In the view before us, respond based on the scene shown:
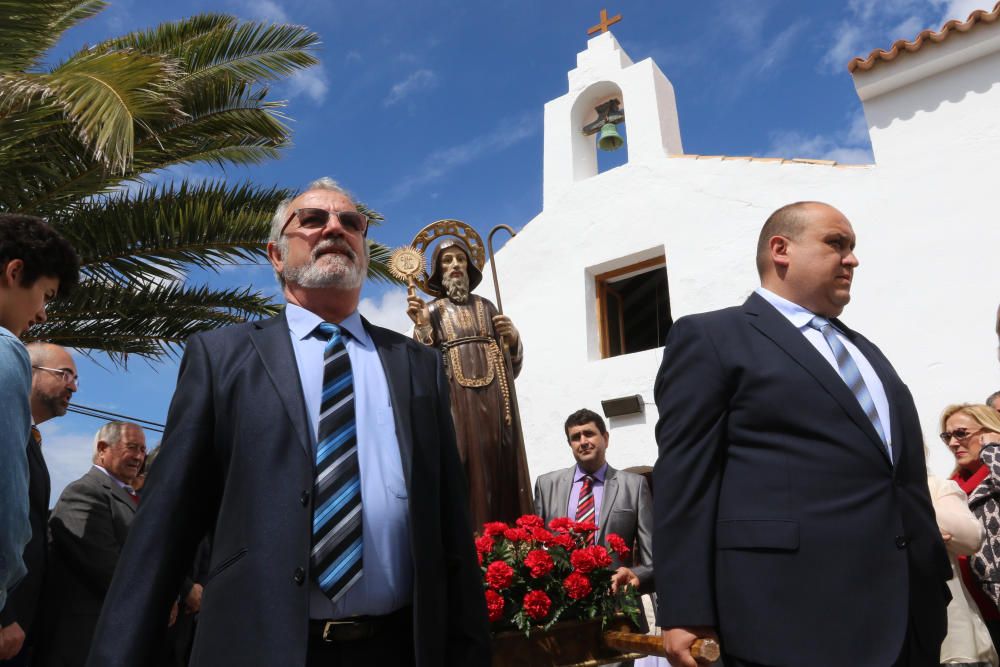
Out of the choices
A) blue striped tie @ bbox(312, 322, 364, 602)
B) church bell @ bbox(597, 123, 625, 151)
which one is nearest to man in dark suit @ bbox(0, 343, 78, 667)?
blue striped tie @ bbox(312, 322, 364, 602)

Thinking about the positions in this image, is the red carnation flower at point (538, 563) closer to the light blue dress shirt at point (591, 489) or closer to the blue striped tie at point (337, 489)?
the light blue dress shirt at point (591, 489)

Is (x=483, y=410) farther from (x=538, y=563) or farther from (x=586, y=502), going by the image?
(x=538, y=563)

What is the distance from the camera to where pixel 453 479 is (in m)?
2.21

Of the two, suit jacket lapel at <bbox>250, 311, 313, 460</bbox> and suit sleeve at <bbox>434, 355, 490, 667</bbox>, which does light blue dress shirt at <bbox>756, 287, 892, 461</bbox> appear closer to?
suit sleeve at <bbox>434, 355, 490, 667</bbox>

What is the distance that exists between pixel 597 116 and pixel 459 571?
1011 cm

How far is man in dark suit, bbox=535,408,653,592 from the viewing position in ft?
15.9

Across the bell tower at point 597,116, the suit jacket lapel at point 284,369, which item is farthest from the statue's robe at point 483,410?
the bell tower at point 597,116

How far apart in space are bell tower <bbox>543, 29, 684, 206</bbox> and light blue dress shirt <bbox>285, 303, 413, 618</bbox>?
866 cm

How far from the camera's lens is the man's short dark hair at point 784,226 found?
275 centimetres

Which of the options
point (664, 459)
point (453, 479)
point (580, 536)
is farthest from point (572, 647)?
point (453, 479)

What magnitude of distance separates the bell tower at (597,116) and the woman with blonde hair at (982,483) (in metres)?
6.25

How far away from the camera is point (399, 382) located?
2180 millimetres

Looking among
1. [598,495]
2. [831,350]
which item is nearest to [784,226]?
[831,350]

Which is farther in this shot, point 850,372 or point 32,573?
point 32,573
